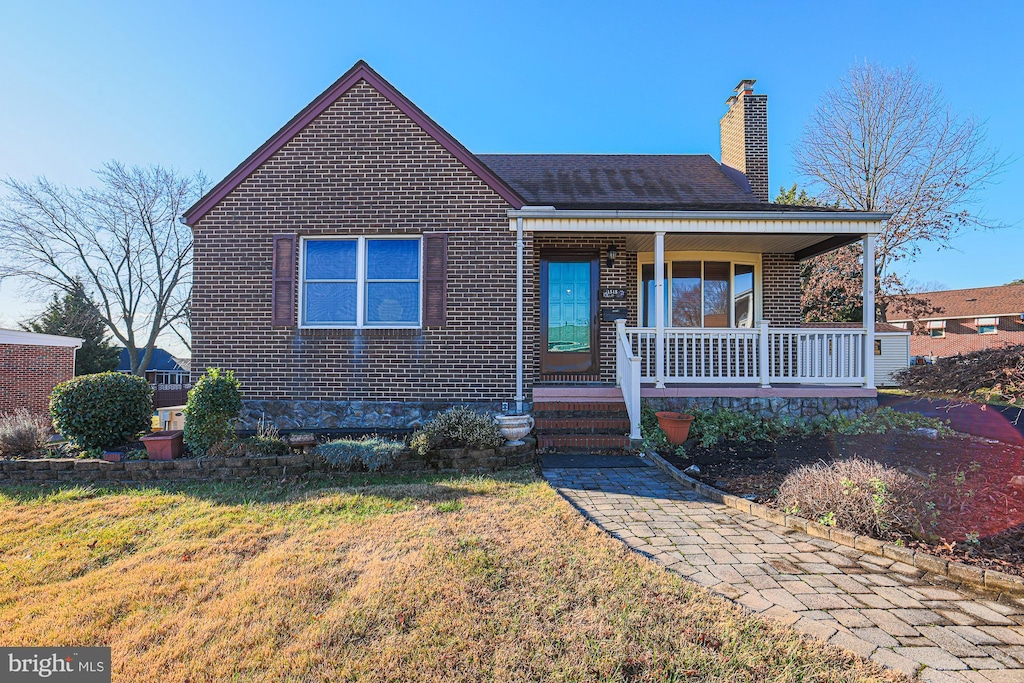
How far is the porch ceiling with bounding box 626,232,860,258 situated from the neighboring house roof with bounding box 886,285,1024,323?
24.0m

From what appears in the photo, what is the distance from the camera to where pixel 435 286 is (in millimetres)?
7562

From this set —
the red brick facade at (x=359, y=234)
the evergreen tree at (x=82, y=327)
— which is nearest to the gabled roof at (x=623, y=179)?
the red brick facade at (x=359, y=234)

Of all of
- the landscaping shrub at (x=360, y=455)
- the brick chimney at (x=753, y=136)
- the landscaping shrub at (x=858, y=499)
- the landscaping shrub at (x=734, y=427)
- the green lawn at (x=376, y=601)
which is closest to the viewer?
the green lawn at (x=376, y=601)

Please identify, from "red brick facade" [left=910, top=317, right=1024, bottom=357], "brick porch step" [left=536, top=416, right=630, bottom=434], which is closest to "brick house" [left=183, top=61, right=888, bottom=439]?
"brick porch step" [left=536, top=416, right=630, bottom=434]

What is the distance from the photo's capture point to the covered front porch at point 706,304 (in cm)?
746

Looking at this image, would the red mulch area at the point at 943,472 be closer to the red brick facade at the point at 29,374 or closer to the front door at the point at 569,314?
the front door at the point at 569,314

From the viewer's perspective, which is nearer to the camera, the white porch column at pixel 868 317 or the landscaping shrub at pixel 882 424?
the landscaping shrub at pixel 882 424

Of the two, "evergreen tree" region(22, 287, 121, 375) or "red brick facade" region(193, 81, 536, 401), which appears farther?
"evergreen tree" region(22, 287, 121, 375)

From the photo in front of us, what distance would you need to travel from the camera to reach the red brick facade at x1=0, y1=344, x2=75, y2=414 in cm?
1436

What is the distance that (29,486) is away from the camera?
5430mm

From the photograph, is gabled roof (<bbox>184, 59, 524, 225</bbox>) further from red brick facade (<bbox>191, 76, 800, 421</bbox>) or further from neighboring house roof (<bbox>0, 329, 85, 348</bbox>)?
neighboring house roof (<bbox>0, 329, 85, 348</bbox>)

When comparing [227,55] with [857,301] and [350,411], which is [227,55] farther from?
[857,301]

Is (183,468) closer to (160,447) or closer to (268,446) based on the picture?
(160,447)

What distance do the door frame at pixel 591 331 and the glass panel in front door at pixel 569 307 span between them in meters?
0.07
